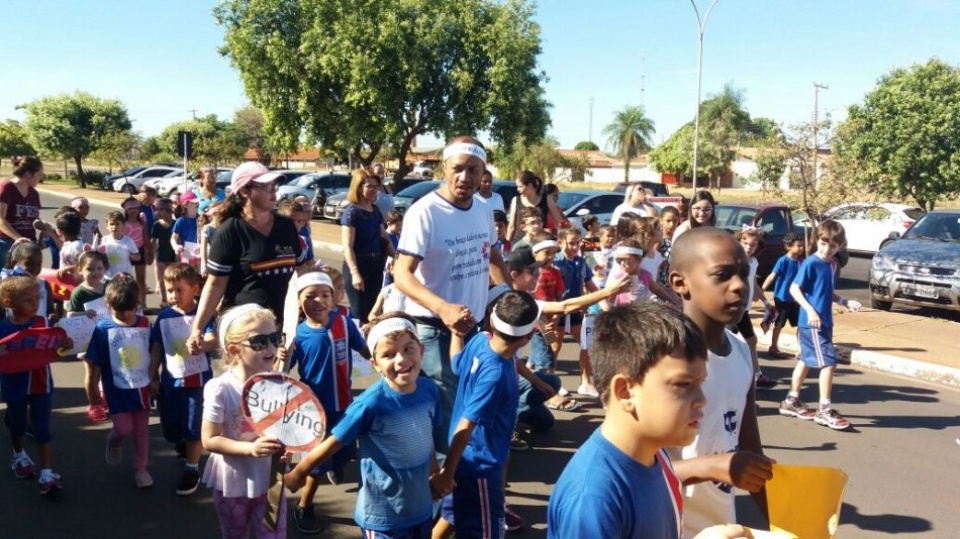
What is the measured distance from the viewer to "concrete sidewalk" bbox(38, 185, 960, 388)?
8227 mm

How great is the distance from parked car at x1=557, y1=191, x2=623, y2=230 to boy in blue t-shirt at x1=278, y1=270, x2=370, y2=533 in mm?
12412

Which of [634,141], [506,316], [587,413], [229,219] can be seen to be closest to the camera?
[506,316]

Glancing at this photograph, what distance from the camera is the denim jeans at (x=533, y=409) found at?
5773 millimetres

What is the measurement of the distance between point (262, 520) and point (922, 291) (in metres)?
10.9

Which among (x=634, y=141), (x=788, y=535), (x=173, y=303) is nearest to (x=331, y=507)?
(x=173, y=303)

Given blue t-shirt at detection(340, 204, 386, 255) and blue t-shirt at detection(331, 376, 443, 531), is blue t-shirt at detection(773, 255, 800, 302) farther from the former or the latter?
blue t-shirt at detection(331, 376, 443, 531)

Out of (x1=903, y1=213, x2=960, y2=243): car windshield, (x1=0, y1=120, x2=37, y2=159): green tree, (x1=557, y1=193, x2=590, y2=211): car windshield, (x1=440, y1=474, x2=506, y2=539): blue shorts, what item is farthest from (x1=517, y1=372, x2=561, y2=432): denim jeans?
(x1=0, y1=120, x2=37, y2=159): green tree

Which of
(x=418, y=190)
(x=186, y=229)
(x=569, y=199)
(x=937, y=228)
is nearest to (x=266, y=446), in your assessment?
(x=186, y=229)

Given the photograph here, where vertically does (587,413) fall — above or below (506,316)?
below

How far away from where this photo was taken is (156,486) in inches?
191

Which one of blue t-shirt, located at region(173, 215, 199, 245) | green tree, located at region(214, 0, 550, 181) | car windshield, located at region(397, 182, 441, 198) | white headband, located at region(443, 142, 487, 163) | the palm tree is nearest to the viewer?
white headband, located at region(443, 142, 487, 163)

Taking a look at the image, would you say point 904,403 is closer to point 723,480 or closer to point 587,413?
point 587,413

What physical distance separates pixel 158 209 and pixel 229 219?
22.4 ft

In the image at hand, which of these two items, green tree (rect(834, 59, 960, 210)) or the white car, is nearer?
the white car
